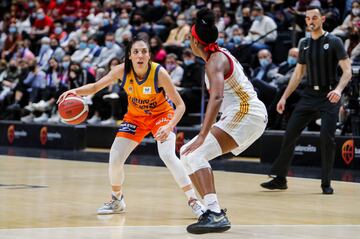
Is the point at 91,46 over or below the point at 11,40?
over

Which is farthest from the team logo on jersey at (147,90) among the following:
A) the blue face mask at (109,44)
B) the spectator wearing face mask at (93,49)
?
the spectator wearing face mask at (93,49)

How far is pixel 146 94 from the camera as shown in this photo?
23.6 feet

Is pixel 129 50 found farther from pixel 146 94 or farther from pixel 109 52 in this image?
pixel 109 52

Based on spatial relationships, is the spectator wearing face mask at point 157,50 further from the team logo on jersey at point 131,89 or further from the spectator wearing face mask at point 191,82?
the team logo on jersey at point 131,89

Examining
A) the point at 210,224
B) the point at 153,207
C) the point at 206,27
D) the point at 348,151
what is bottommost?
the point at 348,151

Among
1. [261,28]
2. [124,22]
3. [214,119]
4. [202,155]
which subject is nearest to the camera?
[214,119]

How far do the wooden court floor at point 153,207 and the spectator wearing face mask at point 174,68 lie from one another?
3.92 metres

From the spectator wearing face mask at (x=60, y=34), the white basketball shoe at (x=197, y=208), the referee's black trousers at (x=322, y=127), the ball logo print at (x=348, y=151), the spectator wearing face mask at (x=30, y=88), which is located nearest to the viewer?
the white basketball shoe at (x=197, y=208)

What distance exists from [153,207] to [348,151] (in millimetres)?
5367

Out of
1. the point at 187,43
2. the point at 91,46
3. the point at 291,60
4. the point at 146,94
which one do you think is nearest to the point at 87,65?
the point at 91,46

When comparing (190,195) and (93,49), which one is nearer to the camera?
(190,195)

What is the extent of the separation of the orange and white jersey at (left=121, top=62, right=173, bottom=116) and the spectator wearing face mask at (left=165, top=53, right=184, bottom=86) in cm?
805

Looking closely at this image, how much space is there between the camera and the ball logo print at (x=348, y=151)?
12.3 metres

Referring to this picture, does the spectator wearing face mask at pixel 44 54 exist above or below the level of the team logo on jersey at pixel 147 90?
below
